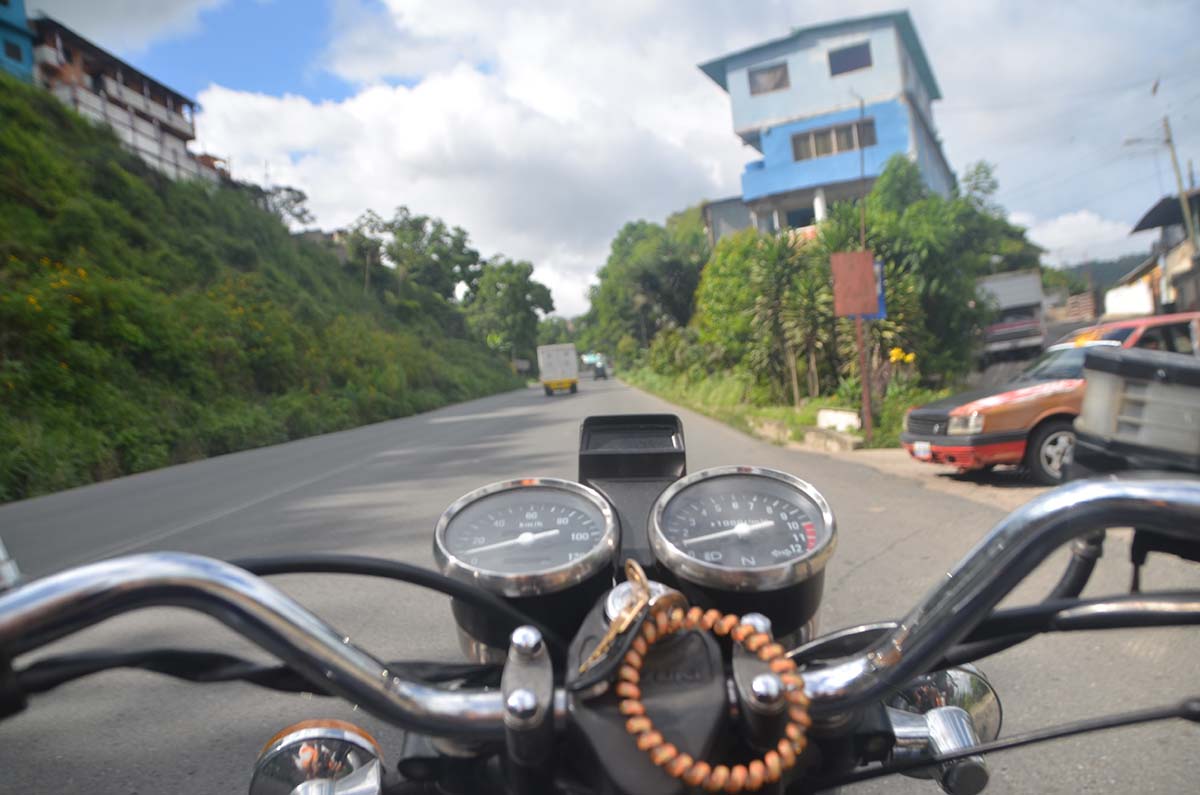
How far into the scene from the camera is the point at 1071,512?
0.93m

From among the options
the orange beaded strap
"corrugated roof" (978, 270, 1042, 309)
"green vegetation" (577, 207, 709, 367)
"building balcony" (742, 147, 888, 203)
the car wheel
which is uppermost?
"building balcony" (742, 147, 888, 203)

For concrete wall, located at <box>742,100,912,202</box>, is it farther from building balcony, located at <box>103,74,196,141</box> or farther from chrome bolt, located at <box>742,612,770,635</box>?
chrome bolt, located at <box>742,612,770,635</box>

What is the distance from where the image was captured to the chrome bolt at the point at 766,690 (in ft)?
2.77

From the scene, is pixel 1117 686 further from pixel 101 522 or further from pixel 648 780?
pixel 101 522

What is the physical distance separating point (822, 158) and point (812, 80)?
3386 mm

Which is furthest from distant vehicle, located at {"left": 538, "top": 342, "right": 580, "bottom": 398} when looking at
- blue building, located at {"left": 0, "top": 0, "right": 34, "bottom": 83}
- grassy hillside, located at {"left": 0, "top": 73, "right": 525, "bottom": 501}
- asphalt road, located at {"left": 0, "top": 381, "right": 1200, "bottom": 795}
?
asphalt road, located at {"left": 0, "top": 381, "right": 1200, "bottom": 795}

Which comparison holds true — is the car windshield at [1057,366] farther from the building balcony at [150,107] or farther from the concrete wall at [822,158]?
the building balcony at [150,107]

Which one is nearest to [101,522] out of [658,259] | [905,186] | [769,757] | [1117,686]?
[1117,686]

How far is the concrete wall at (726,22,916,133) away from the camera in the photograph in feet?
104

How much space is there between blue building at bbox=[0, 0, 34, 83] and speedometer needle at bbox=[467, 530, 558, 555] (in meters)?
38.9

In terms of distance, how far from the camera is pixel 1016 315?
28609 millimetres

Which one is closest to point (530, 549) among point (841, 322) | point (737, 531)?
point (737, 531)

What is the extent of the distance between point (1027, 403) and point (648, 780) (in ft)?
26.2

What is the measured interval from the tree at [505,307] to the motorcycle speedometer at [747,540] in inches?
2824
